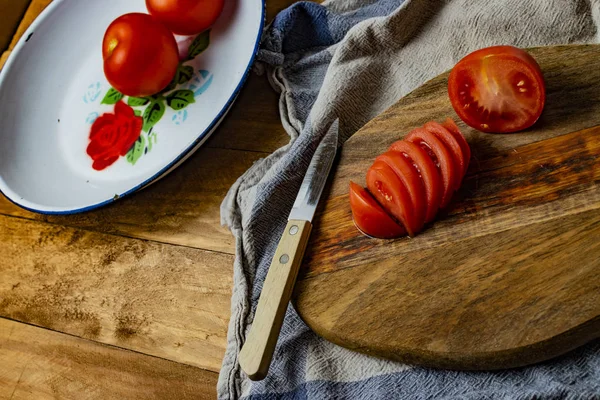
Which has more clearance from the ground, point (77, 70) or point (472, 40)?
point (472, 40)

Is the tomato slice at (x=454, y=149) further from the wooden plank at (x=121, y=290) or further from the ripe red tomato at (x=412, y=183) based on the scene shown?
the wooden plank at (x=121, y=290)

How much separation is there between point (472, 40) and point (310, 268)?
612mm

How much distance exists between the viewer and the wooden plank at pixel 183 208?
4.35 feet

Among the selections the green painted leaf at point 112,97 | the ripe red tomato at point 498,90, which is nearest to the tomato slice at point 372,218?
the ripe red tomato at point 498,90

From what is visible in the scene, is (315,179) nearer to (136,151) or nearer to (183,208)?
(183,208)

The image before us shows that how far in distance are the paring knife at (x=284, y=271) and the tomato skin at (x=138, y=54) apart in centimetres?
45

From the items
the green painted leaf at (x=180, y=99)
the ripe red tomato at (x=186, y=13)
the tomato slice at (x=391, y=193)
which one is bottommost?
the green painted leaf at (x=180, y=99)

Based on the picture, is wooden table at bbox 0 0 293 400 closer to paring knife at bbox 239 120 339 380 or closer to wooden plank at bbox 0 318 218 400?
wooden plank at bbox 0 318 218 400

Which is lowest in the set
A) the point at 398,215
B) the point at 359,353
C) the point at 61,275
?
the point at 61,275

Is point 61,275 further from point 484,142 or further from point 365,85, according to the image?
point 484,142

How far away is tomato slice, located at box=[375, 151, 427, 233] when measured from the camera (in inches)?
40.6

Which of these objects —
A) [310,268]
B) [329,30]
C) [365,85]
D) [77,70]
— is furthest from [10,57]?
[310,268]

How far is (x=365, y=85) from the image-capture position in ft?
4.44

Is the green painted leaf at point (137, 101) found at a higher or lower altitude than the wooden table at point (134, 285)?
higher
